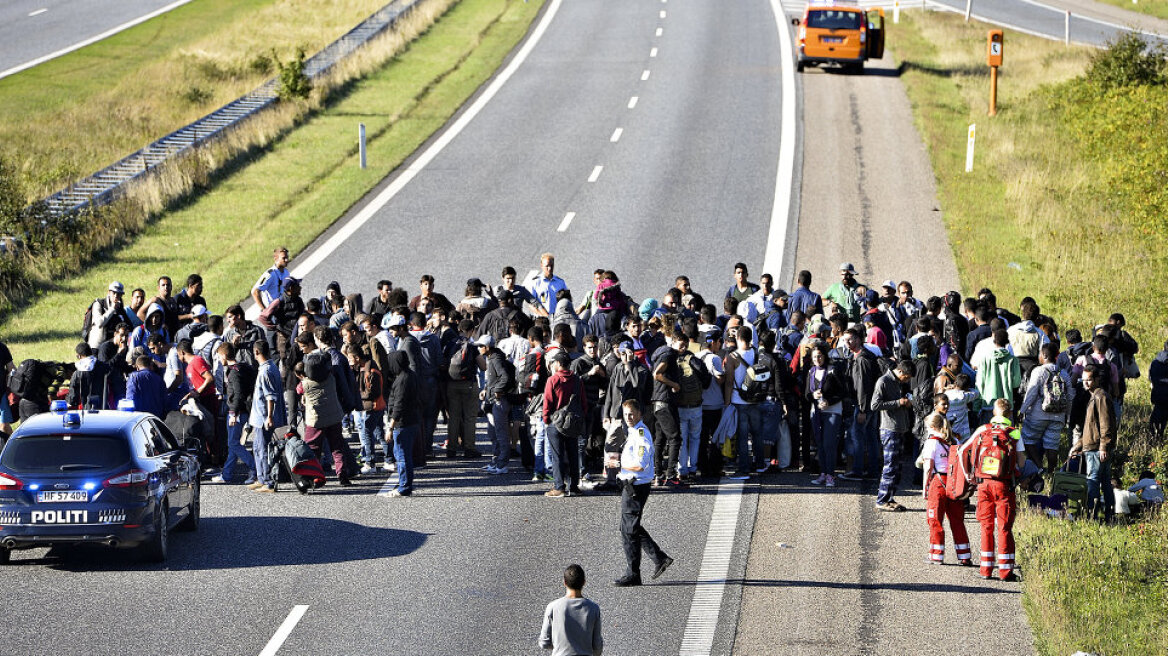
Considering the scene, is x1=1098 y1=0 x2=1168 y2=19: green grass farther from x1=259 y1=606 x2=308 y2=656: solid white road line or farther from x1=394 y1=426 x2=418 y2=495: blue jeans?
x1=259 y1=606 x2=308 y2=656: solid white road line

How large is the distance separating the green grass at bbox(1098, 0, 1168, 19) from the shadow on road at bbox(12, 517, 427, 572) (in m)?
54.6

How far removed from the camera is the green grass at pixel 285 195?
86.7 ft

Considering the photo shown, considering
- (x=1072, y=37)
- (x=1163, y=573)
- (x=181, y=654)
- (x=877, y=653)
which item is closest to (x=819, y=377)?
(x=1163, y=573)

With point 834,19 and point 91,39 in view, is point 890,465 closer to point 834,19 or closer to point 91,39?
point 834,19

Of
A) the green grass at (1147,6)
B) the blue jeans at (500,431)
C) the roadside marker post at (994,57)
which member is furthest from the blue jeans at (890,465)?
the green grass at (1147,6)

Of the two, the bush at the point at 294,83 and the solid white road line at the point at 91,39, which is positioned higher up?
the solid white road line at the point at 91,39

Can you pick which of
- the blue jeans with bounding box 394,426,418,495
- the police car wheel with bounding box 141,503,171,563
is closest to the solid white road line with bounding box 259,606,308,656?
the police car wheel with bounding box 141,503,171,563

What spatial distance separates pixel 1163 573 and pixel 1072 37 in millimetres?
43099

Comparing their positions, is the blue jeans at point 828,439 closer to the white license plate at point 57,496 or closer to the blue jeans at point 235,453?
the blue jeans at point 235,453

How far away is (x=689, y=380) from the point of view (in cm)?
1683

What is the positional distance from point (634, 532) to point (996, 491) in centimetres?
347

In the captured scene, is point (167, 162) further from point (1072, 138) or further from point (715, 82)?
point (1072, 138)

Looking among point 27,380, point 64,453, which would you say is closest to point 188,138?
point 27,380

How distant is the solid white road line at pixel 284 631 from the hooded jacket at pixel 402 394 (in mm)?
3722
